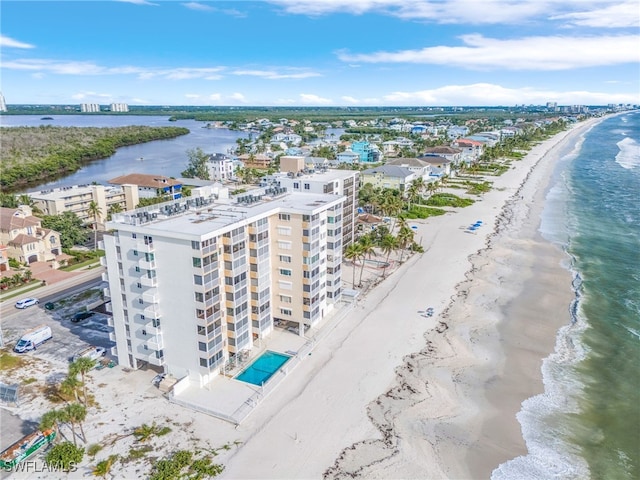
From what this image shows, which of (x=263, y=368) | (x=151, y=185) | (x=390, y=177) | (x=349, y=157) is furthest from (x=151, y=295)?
(x=349, y=157)

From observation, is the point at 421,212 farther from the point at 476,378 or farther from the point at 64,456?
the point at 64,456

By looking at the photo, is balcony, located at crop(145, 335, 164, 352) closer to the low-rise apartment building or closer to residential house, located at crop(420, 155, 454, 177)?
the low-rise apartment building

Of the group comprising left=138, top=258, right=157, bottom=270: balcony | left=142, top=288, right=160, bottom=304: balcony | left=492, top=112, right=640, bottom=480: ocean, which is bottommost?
left=492, top=112, right=640, bottom=480: ocean

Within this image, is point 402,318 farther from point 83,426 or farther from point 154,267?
point 83,426

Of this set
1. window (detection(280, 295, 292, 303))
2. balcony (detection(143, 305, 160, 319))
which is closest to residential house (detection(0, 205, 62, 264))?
balcony (detection(143, 305, 160, 319))

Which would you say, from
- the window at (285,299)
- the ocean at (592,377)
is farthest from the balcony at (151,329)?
the ocean at (592,377)

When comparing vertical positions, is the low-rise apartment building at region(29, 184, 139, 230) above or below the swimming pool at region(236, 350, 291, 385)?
above

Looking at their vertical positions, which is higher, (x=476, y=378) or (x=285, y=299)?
(x=285, y=299)
